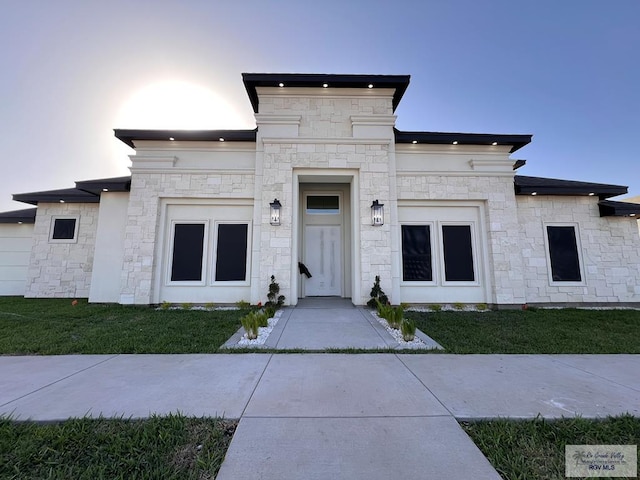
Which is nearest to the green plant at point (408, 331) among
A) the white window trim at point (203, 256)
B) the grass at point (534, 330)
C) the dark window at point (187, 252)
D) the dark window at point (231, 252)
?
the grass at point (534, 330)

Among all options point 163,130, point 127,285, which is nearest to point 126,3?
point 163,130

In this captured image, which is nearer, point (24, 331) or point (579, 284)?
point (24, 331)

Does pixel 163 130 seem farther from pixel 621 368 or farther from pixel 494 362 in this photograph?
pixel 621 368

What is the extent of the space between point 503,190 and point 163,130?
33.6 ft

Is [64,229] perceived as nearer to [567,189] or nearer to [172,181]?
[172,181]

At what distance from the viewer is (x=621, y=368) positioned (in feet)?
10.8

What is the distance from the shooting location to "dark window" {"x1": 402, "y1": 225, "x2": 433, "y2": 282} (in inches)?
308

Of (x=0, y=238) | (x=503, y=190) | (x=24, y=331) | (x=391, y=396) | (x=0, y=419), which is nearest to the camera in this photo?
(x=0, y=419)

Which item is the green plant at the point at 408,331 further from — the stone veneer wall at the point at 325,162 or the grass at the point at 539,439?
the stone veneer wall at the point at 325,162

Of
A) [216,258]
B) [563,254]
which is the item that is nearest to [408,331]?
[216,258]

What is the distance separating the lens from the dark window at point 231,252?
25.4 feet

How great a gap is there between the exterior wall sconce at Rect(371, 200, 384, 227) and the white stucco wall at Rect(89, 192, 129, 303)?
7.50 m


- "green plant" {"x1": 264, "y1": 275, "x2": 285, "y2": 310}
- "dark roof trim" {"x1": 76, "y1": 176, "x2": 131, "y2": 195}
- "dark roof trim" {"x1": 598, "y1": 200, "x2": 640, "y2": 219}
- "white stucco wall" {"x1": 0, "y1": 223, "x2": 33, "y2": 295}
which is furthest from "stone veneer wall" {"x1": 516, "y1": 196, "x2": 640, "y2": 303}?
"white stucco wall" {"x1": 0, "y1": 223, "x2": 33, "y2": 295}

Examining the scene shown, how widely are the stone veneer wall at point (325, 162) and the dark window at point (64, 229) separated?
24.8 feet
